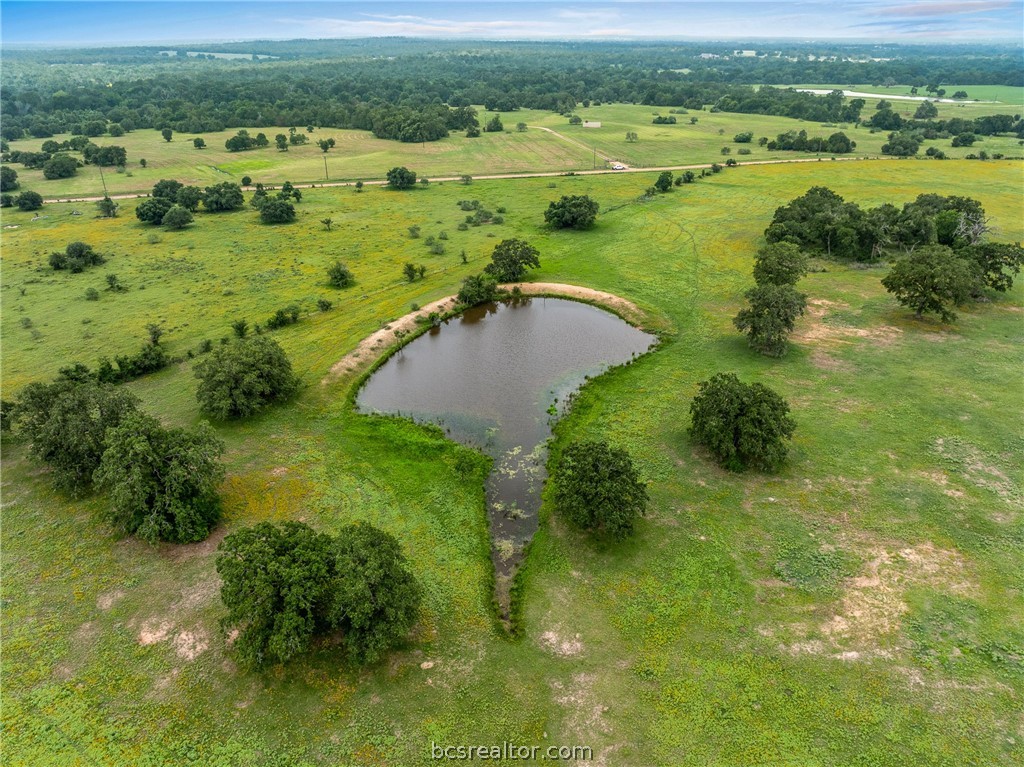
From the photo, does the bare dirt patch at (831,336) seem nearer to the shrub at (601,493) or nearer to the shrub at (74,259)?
the shrub at (601,493)

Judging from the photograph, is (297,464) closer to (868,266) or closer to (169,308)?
(169,308)

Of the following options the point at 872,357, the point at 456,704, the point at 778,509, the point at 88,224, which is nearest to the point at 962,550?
the point at 778,509

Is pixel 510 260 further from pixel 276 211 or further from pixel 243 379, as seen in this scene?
pixel 276 211

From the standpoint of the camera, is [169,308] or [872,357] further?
[169,308]

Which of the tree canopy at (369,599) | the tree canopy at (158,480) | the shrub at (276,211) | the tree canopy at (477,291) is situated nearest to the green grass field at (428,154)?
the shrub at (276,211)

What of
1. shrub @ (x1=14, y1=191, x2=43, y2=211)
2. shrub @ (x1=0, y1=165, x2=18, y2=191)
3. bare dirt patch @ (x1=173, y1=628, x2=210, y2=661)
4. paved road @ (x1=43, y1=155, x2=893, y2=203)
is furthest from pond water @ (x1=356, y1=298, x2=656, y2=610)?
shrub @ (x1=0, y1=165, x2=18, y2=191)

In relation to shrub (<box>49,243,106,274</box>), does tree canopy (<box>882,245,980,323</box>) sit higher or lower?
higher

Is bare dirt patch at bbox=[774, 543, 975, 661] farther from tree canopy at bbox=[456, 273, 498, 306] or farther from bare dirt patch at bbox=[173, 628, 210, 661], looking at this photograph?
tree canopy at bbox=[456, 273, 498, 306]

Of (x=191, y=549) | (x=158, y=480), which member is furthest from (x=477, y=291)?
(x=191, y=549)
